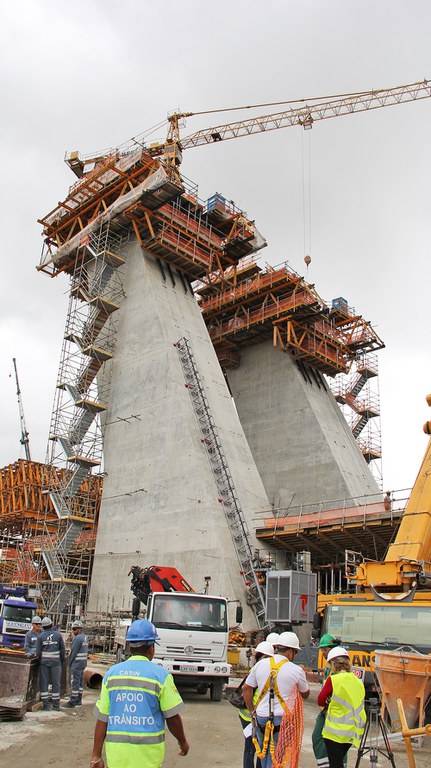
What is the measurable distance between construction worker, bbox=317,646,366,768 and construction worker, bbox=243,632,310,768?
0.52m

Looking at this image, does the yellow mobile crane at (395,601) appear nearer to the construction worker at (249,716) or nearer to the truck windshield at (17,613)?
the construction worker at (249,716)

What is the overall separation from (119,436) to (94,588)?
21.8ft

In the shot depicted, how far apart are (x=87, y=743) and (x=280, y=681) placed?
16.3 ft

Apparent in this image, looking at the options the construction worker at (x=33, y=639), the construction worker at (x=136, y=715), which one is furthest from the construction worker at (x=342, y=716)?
the construction worker at (x=33, y=639)

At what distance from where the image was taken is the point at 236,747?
9500 mm

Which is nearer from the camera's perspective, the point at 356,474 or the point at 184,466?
the point at 184,466

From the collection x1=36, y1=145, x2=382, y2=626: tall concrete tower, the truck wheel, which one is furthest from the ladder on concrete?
the truck wheel

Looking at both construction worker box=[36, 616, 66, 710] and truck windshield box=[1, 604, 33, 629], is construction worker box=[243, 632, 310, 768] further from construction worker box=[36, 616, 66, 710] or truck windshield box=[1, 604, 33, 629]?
truck windshield box=[1, 604, 33, 629]

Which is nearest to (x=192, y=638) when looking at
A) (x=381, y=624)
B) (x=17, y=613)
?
(x=381, y=624)

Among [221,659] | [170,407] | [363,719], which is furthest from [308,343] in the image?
[363,719]

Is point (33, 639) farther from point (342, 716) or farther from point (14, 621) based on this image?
point (342, 716)

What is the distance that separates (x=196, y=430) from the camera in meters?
27.4

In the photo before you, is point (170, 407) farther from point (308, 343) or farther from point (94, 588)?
point (308, 343)

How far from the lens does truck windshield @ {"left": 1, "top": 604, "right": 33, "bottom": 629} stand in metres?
19.0
